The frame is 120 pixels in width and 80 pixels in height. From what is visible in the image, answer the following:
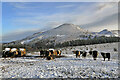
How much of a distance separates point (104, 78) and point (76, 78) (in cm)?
191

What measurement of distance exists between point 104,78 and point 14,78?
19.8 ft

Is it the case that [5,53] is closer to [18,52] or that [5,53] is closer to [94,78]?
[18,52]

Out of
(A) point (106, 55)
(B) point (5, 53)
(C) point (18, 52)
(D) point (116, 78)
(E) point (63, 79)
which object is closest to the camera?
(E) point (63, 79)

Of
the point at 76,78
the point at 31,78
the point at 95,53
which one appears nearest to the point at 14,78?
the point at 31,78

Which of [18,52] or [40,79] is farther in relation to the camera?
[18,52]

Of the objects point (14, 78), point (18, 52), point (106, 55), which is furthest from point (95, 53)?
point (18, 52)

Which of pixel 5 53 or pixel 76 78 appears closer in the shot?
pixel 76 78

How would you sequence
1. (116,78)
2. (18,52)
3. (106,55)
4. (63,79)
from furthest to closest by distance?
(18,52) < (106,55) < (116,78) < (63,79)

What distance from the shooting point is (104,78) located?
8164 millimetres

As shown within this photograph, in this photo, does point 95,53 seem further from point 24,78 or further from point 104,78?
point 24,78

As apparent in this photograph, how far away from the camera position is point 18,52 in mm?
27781

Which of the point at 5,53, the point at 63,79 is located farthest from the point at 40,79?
the point at 5,53

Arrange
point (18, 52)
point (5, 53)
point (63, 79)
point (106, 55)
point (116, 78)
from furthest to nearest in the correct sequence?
point (18, 52) → point (5, 53) → point (106, 55) → point (116, 78) → point (63, 79)

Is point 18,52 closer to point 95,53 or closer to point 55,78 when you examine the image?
point 95,53
